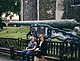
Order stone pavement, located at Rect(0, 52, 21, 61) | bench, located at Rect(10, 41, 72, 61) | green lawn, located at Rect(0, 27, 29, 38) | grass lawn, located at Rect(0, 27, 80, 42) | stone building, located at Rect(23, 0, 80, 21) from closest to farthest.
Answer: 1. bench, located at Rect(10, 41, 72, 61)
2. stone pavement, located at Rect(0, 52, 21, 61)
3. grass lawn, located at Rect(0, 27, 80, 42)
4. green lawn, located at Rect(0, 27, 29, 38)
5. stone building, located at Rect(23, 0, 80, 21)

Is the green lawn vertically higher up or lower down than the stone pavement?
lower down

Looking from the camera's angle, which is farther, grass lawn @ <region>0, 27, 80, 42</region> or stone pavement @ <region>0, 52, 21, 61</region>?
grass lawn @ <region>0, 27, 80, 42</region>

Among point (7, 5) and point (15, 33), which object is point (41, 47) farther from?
point (7, 5)

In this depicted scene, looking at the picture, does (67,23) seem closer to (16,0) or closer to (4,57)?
(4,57)

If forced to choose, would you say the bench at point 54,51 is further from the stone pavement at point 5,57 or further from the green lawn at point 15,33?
the green lawn at point 15,33

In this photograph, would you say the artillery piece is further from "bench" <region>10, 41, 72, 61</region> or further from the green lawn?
the green lawn

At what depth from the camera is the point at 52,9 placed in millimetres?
32562

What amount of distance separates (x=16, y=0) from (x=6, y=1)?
3.43m

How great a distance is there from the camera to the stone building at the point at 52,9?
29.4m

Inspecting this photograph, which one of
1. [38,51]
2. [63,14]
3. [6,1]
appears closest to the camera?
[38,51]

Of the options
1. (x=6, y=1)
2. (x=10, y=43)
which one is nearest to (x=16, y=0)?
(x=6, y=1)

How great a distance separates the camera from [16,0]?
4178 centimetres

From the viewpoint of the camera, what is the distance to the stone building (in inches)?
1158

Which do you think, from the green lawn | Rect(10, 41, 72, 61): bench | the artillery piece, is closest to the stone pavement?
Rect(10, 41, 72, 61): bench
